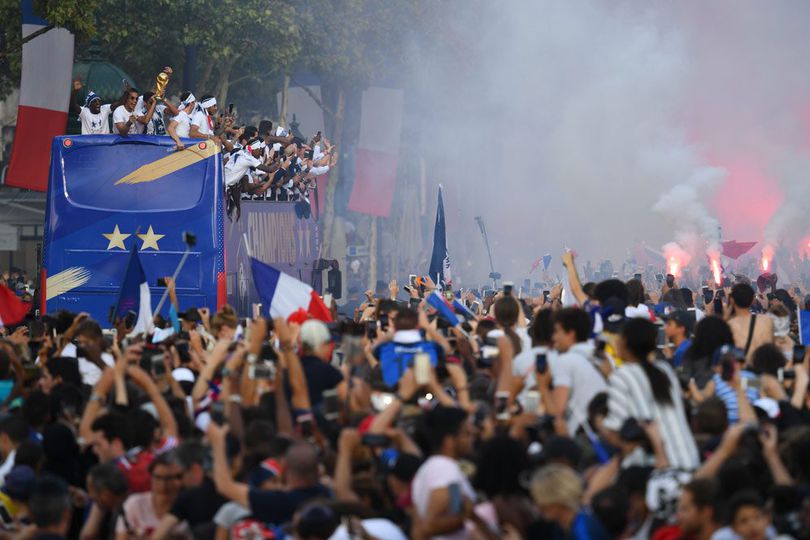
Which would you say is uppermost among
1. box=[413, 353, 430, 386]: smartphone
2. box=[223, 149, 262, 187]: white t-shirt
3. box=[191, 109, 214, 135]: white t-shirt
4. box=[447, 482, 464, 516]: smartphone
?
box=[191, 109, 214, 135]: white t-shirt

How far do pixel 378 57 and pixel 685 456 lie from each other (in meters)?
36.0

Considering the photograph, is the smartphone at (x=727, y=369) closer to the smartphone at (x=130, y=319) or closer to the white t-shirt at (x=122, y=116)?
the smartphone at (x=130, y=319)

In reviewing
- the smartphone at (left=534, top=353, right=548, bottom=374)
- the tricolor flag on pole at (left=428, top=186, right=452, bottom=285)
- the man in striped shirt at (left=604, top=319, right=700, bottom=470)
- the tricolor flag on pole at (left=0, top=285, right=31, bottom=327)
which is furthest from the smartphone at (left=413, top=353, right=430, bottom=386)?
the tricolor flag on pole at (left=428, top=186, right=452, bottom=285)

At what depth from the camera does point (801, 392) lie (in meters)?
8.20

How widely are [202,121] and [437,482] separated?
14447mm

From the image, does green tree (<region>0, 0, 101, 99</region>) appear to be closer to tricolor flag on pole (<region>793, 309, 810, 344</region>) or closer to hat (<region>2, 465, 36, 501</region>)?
tricolor flag on pole (<region>793, 309, 810, 344</region>)

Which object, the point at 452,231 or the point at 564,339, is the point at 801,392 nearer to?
the point at 564,339

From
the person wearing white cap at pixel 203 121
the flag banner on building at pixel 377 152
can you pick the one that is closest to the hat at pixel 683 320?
the person wearing white cap at pixel 203 121

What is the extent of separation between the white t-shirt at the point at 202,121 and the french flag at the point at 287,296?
752 centimetres

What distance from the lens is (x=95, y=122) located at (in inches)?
764

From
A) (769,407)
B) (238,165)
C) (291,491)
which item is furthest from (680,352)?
(238,165)

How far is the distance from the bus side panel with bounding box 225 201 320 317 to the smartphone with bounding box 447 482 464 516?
12.8 m

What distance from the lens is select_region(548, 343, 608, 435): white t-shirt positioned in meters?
7.66

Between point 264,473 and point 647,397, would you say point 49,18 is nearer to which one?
point 264,473
